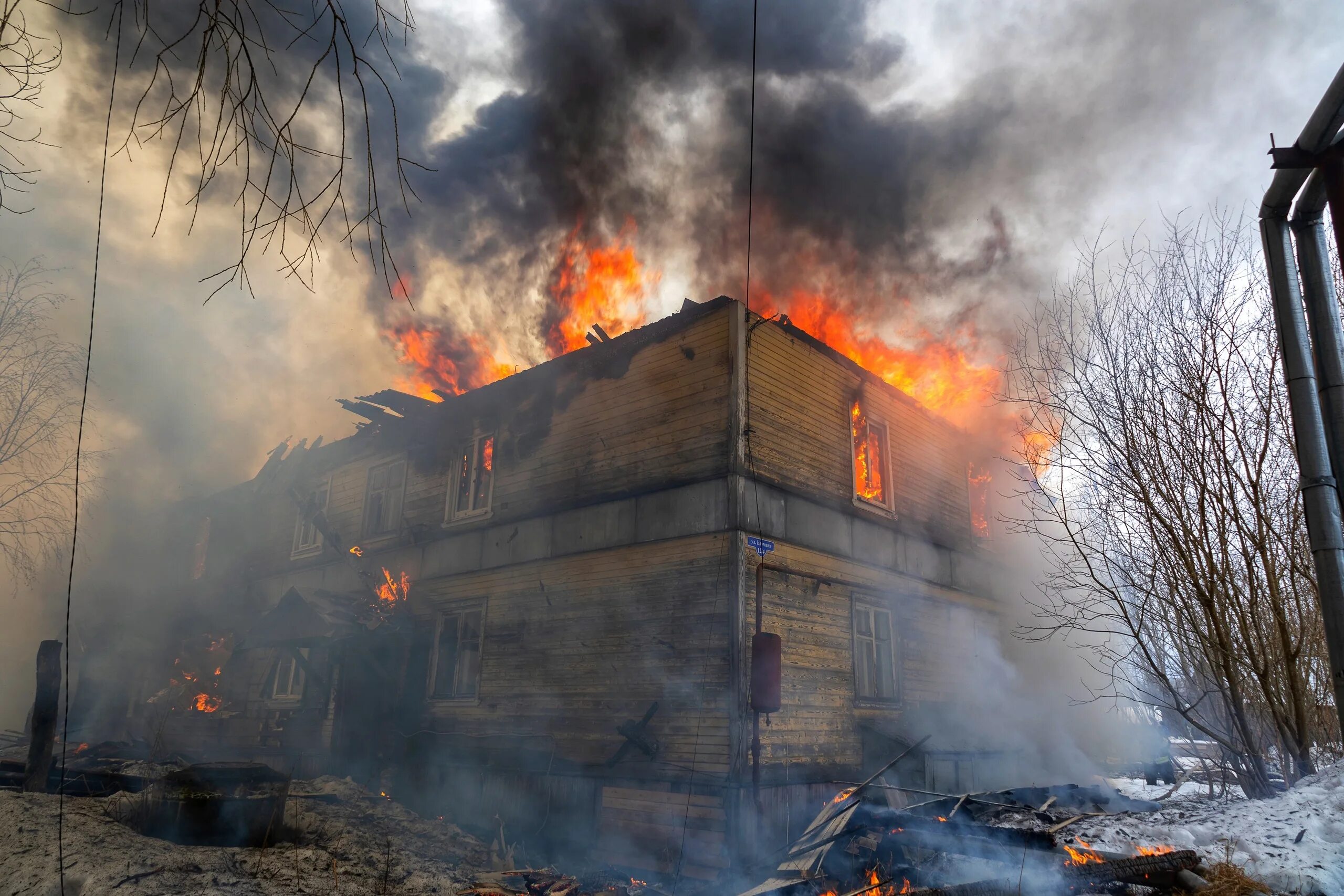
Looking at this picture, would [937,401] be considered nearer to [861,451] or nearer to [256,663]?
[861,451]

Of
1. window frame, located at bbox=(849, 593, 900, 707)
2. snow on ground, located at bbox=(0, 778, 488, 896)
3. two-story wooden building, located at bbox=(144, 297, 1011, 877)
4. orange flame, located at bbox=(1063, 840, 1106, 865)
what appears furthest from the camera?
window frame, located at bbox=(849, 593, 900, 707)

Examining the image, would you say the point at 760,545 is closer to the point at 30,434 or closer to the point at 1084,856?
the point at 1084,856

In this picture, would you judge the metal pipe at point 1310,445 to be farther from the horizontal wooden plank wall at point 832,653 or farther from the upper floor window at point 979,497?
the upper floor window at point 979,497

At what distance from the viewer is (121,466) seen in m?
27.4

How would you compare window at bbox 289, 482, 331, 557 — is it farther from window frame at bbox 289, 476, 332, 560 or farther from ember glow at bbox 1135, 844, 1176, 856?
ember glow at bbox 1135, 844, 1176, 856

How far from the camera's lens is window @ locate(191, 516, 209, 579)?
2680 cm

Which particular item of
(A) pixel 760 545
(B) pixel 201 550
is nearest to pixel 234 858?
(A) pixel 760 545

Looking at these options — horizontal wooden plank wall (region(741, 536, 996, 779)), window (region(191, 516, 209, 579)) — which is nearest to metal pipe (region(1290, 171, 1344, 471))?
horizontal wooden plank wall (region(741, 536, 996, 779))

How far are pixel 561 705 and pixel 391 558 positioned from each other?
7.06m

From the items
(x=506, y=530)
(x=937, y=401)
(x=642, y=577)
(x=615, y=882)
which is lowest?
(x=615, y=882)

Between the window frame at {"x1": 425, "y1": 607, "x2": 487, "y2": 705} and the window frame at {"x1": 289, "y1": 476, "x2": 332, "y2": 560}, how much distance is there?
638cm

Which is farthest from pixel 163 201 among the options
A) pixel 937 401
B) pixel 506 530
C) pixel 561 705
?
pixel 937 401

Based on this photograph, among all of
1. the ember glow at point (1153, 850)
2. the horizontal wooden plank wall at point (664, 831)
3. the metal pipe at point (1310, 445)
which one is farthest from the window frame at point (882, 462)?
the metal pipe at point (1310, 445)

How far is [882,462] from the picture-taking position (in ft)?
53.2
